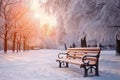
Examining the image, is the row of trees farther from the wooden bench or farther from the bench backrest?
the wooden bench

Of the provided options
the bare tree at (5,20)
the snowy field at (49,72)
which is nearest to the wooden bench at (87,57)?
the snowy field at (49,72)

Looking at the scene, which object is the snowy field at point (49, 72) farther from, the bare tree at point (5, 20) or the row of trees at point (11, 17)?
the row of trees at point (11, 17)

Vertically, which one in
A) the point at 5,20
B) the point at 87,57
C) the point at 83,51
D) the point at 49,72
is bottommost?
the point at 49,72

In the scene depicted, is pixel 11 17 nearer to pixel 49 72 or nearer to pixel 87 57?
pixel 49 72

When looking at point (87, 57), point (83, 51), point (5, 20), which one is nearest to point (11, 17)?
point (5, 20)

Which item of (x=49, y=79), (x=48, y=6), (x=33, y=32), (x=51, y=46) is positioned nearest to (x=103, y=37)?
(x=48, y=6)

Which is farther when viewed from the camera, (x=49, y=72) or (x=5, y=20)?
(x=5, y=20)

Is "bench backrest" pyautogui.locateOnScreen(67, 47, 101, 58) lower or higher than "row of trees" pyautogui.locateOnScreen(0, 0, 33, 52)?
lower

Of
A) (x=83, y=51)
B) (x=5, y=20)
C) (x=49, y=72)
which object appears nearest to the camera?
(x=49, y=72)

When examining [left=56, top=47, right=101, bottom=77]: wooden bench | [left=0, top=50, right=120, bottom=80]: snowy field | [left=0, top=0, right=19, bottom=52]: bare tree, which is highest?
[left=0, top=0, right=19, bottom=52]: bare tree

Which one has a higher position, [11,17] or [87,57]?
[11,17]

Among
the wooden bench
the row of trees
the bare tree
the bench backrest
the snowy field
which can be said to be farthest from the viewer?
the row of trees

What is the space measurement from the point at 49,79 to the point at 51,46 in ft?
288

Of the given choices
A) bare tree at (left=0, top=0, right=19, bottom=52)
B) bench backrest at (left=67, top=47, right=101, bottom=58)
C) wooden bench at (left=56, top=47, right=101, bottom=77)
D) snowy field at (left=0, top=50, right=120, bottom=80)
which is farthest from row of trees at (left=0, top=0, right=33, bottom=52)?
wooden bench at (left=56, top=47, right=101, bottom=77)
